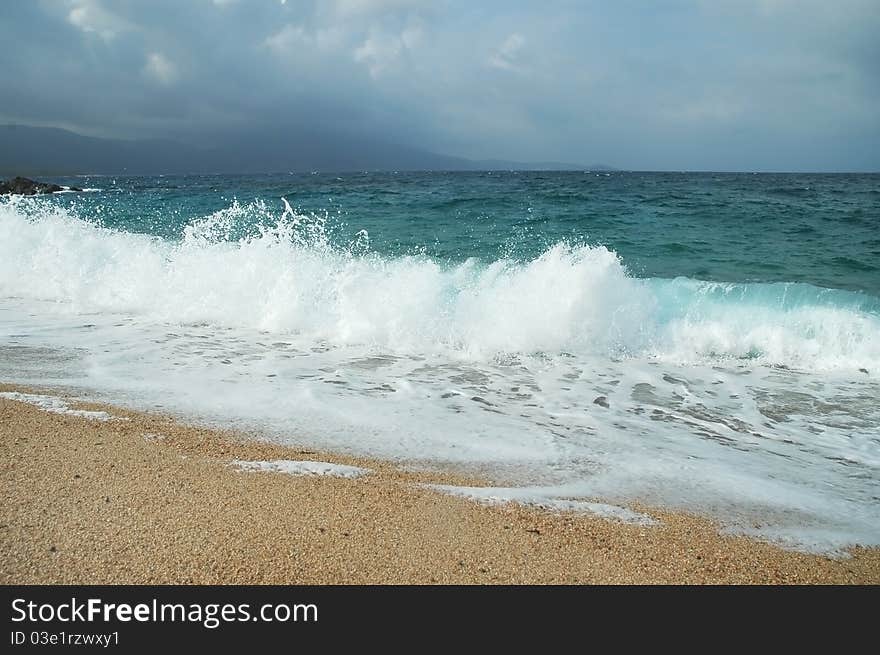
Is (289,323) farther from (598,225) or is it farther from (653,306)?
(598,225)

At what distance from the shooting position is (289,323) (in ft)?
24.4

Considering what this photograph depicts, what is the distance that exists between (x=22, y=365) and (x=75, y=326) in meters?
1.83

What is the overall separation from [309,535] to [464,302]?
536cm

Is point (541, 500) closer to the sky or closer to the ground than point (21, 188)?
closer to the ground

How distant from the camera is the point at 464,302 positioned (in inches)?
307

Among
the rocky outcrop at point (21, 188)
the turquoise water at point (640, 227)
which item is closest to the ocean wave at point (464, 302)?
the turquoise water at point (640, 227)

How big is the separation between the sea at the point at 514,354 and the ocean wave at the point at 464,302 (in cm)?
4

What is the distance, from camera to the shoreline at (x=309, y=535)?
2.41 metres

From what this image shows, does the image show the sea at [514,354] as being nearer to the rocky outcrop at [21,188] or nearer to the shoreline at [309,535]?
the shoreline at [309,535]

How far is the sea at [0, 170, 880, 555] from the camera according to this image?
3.78 meters

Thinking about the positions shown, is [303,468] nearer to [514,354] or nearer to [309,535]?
[309,535]

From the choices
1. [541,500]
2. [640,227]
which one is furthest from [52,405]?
[640,227]

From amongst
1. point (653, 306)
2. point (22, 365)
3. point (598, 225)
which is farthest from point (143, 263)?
point (598, 225)
